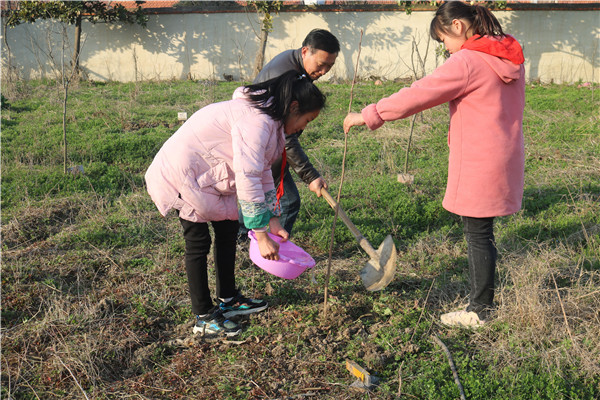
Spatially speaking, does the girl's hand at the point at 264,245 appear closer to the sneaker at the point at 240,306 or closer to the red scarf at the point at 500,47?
the sneaker at the point at 240,306

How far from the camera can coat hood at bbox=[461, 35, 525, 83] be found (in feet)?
8.13

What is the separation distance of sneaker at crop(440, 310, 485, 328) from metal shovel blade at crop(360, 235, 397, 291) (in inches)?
14.9

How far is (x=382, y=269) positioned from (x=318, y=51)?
56.0 inches

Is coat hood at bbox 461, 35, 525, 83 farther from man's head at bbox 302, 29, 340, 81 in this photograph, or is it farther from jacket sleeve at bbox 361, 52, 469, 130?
man's head at bbox 302, 29, 340, 81

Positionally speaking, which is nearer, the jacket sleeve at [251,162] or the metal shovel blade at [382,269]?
the jacket sleeve at [251,162]

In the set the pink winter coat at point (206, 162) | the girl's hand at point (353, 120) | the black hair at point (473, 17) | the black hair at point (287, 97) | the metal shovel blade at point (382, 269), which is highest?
the black hair at point (473, 17)

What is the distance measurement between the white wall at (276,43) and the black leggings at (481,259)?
10.3 metres

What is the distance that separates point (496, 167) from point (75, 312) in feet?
A: 8.04

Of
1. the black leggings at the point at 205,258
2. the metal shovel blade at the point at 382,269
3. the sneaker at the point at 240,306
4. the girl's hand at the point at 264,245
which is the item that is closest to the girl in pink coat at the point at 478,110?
the metal shovel blade at the point at 382,269

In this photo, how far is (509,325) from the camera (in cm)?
271

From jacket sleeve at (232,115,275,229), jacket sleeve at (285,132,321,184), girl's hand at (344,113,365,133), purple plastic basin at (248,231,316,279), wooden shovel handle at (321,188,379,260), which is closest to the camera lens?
jacket sleeve at (232,115,275,229)

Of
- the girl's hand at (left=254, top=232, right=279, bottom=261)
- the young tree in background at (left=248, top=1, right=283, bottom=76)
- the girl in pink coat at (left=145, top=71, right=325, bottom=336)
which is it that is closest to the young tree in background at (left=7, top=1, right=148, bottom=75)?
the young tree in background at (left=248, top=1, right=283, bottom=76)

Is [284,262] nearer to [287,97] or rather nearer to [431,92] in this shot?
[287,97]

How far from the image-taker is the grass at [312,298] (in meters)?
2.46
